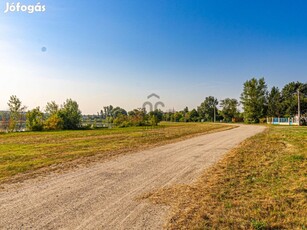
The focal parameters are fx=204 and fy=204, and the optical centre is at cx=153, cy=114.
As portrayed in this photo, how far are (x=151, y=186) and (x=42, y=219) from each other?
2.69 meters

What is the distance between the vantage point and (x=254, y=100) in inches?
2334

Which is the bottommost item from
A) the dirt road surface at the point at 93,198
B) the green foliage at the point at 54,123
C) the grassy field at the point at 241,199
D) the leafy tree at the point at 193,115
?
the dirt road surface at the point at 93,198

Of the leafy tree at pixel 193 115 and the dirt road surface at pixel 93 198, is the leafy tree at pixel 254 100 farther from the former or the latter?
the dirt road surface at pixel 93 198

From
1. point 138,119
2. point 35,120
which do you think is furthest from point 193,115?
point 35,120

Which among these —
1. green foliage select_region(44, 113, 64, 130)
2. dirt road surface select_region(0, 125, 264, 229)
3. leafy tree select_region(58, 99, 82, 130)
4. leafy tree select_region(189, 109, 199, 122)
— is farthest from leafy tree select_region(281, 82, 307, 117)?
dirt road surface select_region(0, 125, 264, 229)

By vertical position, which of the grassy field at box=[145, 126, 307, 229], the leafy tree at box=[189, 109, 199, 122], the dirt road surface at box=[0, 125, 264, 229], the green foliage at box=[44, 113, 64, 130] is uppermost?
the leafy tree at box=[189, 109, 199, 122]

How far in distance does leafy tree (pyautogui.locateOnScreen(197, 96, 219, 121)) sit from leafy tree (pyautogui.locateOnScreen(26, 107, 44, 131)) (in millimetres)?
69273

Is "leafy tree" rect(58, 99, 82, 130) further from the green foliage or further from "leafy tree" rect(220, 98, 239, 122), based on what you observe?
"leafy tree" rect(220, 98, 239, 122)

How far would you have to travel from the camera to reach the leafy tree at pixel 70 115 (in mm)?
40906

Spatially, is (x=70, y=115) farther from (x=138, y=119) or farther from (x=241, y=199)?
(x=241, y=199)

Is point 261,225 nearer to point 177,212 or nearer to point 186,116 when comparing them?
point 177,212

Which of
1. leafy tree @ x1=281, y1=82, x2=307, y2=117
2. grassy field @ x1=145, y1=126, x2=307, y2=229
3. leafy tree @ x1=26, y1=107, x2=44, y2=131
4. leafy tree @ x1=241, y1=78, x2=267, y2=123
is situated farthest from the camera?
leafy tree @ x1=241, y1=78, x2=267, y2=123

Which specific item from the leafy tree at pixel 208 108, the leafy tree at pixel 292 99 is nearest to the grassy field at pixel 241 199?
the leafy tree at pixel 292 99

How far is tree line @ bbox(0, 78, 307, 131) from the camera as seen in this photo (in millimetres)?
38156
